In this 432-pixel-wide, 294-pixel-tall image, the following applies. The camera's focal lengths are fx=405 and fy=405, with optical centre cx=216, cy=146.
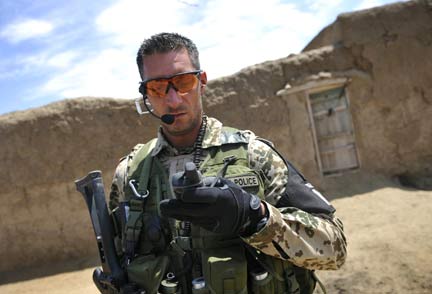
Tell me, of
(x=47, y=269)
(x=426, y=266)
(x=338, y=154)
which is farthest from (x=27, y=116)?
(x=426, y=266)

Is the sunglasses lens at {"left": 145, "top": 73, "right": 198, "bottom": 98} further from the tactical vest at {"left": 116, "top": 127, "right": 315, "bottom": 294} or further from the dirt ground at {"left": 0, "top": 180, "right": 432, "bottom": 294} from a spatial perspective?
the dirt ground at {"left": 0, "top": 180, "right": 432, "bottom": 294}

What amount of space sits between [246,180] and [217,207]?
0.28 m

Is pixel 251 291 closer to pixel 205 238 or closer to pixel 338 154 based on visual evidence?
pixel 205 238

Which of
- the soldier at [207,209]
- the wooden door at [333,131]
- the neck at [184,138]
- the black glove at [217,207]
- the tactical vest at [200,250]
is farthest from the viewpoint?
the wooden door at [333,131]

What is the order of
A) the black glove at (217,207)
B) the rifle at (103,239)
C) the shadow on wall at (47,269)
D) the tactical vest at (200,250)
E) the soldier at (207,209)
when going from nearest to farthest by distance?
the black glove at (217,207), the soldier at (207,209), the tactical vest at (200,250), the rifle at (103,239), the shadow on wall at (47,269)

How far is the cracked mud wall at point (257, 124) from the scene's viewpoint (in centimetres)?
659

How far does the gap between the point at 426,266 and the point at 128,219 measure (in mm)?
3950

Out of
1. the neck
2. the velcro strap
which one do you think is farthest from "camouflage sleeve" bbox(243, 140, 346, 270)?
the neck

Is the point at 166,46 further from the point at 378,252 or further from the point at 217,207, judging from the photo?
the point at 378,252

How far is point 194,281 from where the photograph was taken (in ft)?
4.35

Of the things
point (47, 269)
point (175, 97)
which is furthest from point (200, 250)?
point (47, 269)

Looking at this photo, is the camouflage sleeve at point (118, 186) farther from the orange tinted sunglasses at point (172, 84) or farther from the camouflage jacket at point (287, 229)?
the orange tinted sunglasses at point (172, 84)

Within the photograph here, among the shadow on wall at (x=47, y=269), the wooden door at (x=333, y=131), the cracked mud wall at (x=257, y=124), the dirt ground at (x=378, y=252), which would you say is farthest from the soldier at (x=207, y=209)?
the wooden door at (x=333, y=131)

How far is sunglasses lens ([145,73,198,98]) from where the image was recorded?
153cm
